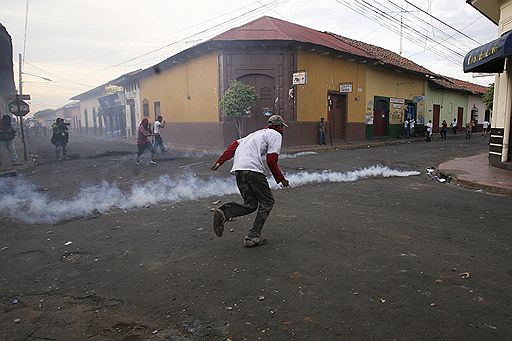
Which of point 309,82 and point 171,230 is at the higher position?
point 309,82

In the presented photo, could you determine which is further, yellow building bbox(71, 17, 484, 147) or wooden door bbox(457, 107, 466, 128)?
wooden door bbox(457, 107, 466, 128)

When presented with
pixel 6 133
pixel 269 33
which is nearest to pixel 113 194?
pixel 6 133

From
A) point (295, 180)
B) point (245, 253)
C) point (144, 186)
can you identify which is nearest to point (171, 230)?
point (245, 253)

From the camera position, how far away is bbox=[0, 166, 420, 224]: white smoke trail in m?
6.30

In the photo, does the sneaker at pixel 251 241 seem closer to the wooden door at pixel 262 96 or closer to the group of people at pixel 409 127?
the wooden door at pixel 262 96

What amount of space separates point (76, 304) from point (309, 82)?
1718cm

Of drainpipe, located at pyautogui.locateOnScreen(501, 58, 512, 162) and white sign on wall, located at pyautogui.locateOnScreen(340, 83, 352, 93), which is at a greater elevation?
white sign on wall, located at pyautogui.locateOnScreen(340, 83, 352, 93)

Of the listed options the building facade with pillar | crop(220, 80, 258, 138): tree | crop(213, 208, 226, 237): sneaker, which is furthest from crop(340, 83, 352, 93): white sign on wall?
crop(213, 208, 226, 237): sneaker

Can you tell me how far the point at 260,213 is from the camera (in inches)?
174

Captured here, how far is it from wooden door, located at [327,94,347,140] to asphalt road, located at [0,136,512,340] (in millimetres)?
14115

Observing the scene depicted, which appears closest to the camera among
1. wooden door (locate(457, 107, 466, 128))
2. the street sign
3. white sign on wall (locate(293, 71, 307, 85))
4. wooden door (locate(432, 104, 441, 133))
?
the street sign

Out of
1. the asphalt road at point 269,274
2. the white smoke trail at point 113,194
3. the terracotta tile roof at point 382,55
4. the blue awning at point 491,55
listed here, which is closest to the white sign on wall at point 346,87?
the terracotta tile roof at point 382,55

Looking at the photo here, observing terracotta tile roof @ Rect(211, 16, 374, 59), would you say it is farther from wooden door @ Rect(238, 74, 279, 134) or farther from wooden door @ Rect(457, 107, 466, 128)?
wooden door @ Rect(457, 107, 466, 128)

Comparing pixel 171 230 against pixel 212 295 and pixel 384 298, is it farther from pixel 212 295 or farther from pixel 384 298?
pixel 384 298
